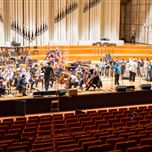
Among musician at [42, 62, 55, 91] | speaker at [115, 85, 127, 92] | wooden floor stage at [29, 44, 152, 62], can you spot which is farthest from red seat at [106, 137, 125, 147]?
wooden floor stage at [29, 44, 152, 62]

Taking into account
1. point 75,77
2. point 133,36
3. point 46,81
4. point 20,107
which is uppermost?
point 133,36

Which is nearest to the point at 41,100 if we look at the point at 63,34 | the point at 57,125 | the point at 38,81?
the point at 38,81

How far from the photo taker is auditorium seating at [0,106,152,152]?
5934mm

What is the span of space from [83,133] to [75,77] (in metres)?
6.77

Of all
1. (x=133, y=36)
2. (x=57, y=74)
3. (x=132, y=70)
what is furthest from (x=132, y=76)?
(x=133, y=36)

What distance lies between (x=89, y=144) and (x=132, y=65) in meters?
10.1

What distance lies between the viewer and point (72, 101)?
11930 mm

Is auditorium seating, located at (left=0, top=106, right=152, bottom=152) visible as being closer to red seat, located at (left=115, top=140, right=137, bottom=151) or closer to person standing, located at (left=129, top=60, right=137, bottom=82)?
red seat, located at (left=115, top=140, right=137, bottom=151)

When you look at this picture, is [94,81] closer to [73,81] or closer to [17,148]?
[73,81]

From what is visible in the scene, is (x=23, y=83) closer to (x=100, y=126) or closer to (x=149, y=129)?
(x=100, y=126)

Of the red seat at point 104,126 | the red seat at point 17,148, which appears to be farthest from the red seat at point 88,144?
the red seat at point 104,126

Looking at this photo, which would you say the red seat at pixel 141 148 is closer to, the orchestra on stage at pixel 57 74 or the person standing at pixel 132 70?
the orchestra on stage at pixel 57 74

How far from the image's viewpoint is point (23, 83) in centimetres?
1285

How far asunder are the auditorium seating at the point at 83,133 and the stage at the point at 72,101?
2.53 meters
